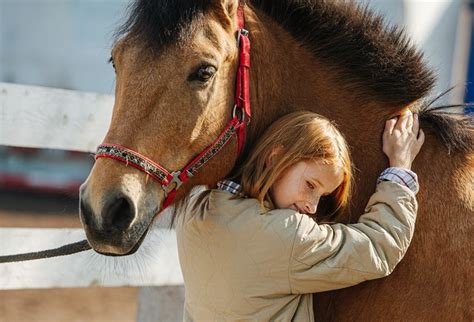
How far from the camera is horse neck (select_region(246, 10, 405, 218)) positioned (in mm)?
2459

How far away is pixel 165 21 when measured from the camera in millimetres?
2227

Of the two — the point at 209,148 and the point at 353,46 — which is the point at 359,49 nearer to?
the point at 353,46

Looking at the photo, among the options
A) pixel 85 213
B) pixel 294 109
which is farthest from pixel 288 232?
pixel 85 213

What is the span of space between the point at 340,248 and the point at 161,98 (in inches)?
27.2

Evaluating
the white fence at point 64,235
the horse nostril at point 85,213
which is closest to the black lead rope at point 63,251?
the white fence at point 64,235

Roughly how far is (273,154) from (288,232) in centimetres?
26

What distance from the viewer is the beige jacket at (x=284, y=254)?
218cm

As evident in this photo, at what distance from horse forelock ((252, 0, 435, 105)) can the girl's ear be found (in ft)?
1.34

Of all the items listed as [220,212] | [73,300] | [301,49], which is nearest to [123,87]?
[220,212]

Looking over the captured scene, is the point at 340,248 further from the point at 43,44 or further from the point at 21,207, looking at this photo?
the point at 21,207

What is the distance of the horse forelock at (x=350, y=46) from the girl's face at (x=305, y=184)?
414 mm

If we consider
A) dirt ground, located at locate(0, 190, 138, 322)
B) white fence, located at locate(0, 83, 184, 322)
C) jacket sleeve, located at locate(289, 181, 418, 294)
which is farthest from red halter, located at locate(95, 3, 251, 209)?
dirt ground, located at locate(0, 190, 138, 322)

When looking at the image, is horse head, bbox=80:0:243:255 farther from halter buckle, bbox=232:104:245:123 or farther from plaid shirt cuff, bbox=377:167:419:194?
plaid shirt cuff, bbox=377:167:419:194

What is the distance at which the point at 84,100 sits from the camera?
3441mm
